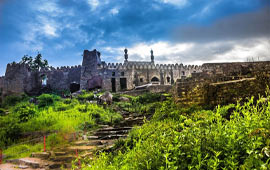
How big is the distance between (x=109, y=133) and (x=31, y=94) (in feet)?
104

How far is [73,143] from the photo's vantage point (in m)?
8.17

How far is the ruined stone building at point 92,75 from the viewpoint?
33062 mm

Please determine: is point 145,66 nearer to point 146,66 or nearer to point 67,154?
point 146,66

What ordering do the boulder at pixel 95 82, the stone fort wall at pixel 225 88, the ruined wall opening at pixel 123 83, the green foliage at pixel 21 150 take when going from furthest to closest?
the ruined wall opening at pixel 123 83, the boulder at pixel 95 82, the green foliage at pixel 21 150, the stone fort wall at pixel 225 88

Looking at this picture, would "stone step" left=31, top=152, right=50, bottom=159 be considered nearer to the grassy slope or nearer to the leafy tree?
the grassy slope

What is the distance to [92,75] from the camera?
33.1 metres

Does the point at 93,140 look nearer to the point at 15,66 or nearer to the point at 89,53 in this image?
the point at 89,53

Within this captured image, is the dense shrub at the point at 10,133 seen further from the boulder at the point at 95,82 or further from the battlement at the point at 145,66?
the battlement at the point at 145,66

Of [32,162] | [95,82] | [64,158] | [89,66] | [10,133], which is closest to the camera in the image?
[32,162]

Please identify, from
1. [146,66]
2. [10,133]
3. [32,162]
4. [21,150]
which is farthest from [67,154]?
[146,66]

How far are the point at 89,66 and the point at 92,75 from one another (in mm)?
1914

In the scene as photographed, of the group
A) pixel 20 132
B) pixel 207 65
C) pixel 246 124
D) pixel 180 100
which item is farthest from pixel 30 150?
pixel 207 65

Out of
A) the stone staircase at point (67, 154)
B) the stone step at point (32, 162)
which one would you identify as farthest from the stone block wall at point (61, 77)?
the stone step at point (32, 162)

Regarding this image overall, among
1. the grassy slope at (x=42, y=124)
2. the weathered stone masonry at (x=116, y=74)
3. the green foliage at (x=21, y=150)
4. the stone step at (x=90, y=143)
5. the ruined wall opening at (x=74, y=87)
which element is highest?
the weathered stone masonry at (x=116, y=74)
